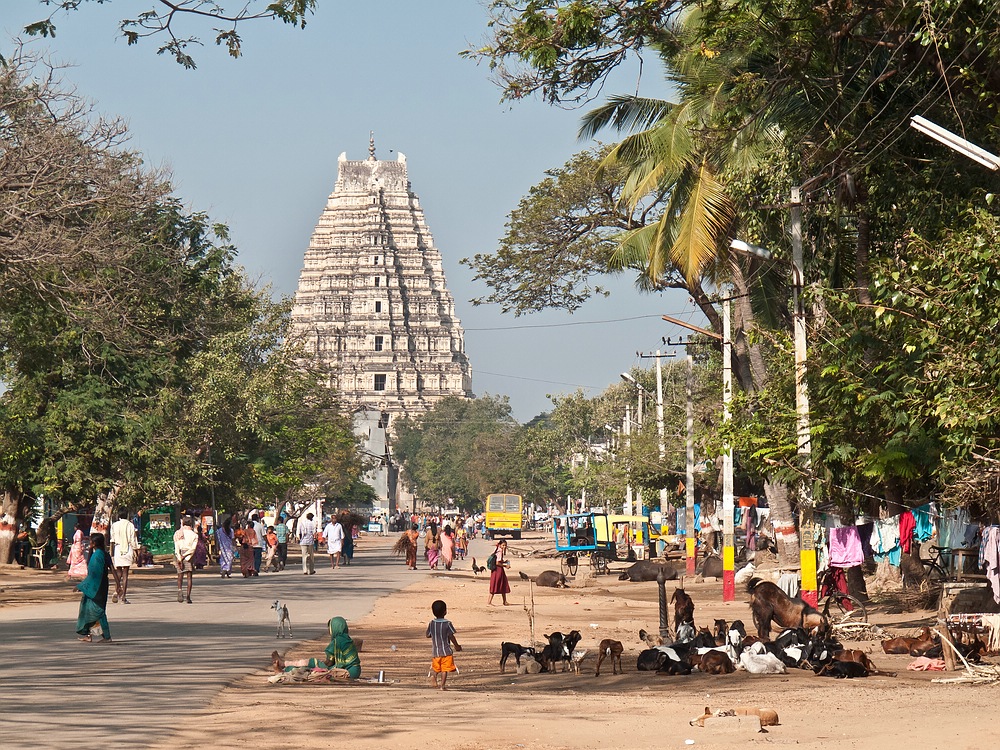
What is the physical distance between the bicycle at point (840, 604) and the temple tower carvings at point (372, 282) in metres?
110

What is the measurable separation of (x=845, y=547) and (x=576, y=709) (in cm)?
1013

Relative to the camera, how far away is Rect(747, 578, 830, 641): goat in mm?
16203

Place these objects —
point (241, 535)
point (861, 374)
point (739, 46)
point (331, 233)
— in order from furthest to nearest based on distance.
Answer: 1. point (331, 233)
2. point (241, 535)
3. point (861, 374)
4. point (739, 46)

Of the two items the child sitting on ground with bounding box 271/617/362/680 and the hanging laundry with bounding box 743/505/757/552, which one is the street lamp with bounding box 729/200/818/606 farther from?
the hanging laundry with bounding box 743/505/757/552

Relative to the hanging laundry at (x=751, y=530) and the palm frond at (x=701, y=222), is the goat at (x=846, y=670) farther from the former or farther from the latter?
the hanging laundry at (x=751, y=530)

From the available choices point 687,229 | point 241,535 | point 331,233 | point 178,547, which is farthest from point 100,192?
point 331,233

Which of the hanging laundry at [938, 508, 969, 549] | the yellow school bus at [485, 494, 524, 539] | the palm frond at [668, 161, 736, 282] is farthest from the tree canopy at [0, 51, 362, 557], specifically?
the yellow school bus at [485, 494, 524, 539]

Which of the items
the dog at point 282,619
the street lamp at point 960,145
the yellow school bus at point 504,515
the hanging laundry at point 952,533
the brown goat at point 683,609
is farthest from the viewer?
the yellow school bus at point 504,515

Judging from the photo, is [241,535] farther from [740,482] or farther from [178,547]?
[740,482]

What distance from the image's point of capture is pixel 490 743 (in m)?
9.70

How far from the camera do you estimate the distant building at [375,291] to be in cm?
13488

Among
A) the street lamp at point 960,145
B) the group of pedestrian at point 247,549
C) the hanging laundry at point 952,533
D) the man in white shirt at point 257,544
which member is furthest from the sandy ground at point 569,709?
the man in white shirt at point 257,544

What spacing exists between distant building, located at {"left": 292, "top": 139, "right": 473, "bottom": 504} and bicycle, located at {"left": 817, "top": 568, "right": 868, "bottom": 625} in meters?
109

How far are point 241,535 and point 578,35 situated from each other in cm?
2330
